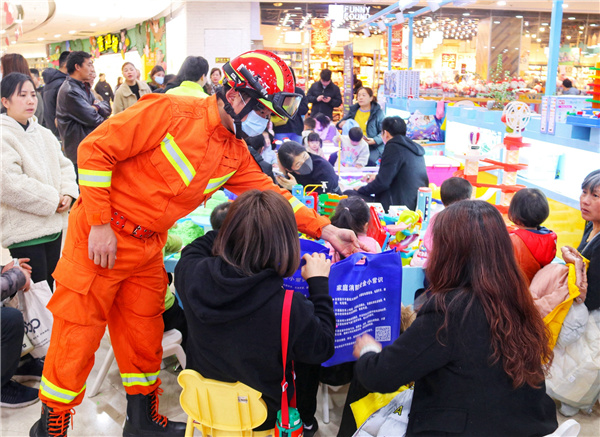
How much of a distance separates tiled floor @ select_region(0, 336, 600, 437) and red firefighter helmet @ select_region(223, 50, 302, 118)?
1555 mm

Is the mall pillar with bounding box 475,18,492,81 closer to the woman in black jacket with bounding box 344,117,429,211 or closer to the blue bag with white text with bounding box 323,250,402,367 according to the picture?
the woman in black jacket with bounding box 344,117,429,211

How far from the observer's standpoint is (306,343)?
1.68 metres

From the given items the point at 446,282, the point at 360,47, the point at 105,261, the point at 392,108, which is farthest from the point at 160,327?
the point at 360,47

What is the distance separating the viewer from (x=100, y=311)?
213 centimetres

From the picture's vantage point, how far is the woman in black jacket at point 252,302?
1.64 m

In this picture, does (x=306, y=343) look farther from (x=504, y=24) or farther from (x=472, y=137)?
(x=504, y=24)

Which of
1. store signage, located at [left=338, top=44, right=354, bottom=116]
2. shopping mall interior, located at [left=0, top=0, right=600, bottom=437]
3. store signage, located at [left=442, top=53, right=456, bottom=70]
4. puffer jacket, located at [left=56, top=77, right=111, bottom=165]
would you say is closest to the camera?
shopping mall interior, located at [left=0, top=0, right=600, bottom=437]

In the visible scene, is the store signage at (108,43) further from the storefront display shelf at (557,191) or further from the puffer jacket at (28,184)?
the puffer jacket at (28,184)

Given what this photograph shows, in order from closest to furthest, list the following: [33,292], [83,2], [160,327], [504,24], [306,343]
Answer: [306,343], [160,327], [33,292], [83,2], [504,24]

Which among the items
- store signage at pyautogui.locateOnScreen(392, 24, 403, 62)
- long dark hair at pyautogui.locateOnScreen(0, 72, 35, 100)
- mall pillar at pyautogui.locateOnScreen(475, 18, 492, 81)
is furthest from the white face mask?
mall pillar at pyautogui.locateOnScreen(475, 18, 492, 81)

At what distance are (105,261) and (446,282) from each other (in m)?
1.22

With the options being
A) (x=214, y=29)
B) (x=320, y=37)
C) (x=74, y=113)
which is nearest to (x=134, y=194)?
(x=74, y=113)

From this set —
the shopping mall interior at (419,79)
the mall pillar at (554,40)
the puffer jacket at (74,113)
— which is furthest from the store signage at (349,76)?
the puffer jacket at (74,113)

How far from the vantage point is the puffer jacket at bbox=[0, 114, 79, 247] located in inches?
106
